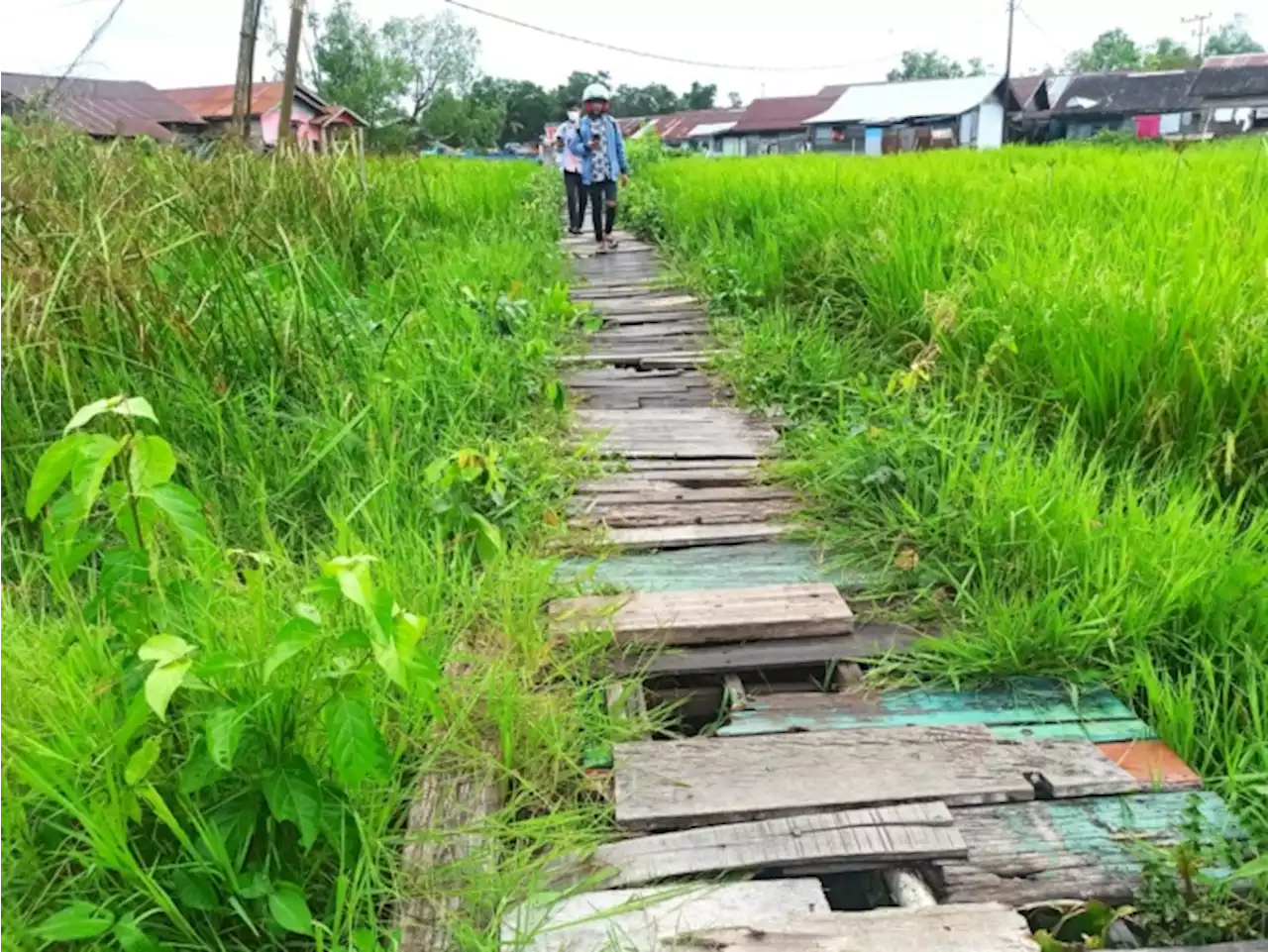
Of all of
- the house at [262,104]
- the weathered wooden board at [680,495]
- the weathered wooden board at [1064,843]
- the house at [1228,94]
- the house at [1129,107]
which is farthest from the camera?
the house at [1129,107]

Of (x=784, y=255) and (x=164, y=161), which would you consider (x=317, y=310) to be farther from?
(x=784, y=255)

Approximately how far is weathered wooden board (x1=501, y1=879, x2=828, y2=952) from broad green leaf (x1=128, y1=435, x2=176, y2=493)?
3.02ft

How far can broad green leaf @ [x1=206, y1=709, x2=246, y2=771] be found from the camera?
A: 1302 mm

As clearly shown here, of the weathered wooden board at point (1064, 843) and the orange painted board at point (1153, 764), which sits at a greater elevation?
the orange painted board at point (1153, 764)

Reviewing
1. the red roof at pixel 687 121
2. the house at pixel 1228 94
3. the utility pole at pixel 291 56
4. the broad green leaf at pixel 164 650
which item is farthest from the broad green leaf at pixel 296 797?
the red roof at pixel 687 121

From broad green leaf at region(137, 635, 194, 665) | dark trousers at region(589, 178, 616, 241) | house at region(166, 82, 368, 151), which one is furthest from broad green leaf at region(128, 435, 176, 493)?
house at region(166, 82, 368, 151)

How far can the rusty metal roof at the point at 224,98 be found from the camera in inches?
1433

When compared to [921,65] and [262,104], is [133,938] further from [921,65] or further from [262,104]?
[921,65]

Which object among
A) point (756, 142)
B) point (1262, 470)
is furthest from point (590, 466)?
point (756, 142)

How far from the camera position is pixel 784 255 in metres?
5.69

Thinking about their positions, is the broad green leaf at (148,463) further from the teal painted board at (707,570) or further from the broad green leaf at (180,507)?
the teal painted board at (707,570)

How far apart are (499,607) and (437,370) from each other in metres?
1.59

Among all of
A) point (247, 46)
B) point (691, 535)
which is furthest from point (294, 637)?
point (247, 46)

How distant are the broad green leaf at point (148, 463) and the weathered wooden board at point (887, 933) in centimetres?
113
